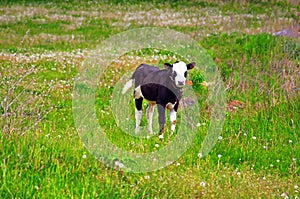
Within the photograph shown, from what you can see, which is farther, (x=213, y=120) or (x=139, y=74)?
(x=213, y=120)

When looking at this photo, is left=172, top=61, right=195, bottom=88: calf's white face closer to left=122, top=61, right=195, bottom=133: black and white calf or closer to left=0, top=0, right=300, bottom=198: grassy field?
left=122, top=61, right=195, bottom=133: black and white calf

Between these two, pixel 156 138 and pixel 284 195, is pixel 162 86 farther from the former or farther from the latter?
pixel 284 195

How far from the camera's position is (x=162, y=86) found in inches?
305

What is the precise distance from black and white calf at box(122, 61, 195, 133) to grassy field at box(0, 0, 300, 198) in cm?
54

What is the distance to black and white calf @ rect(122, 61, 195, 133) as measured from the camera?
738cm

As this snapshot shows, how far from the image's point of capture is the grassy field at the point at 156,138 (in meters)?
6.51

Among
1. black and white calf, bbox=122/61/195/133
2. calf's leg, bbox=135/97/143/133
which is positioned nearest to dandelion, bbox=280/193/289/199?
black and white calf, bbox=122/61/195/133

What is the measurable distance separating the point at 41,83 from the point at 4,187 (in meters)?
7.55

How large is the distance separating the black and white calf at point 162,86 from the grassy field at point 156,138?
0.54 m

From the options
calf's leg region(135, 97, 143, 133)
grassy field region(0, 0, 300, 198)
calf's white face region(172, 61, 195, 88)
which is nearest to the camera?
grassy field region(0, 0, 300, 198)

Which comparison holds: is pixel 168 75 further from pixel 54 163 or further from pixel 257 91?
pixel 257 91

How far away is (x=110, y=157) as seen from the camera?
700 cm

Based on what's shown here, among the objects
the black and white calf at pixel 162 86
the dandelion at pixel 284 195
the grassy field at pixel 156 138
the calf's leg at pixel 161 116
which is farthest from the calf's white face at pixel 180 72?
the dandelion at pixel 284 195

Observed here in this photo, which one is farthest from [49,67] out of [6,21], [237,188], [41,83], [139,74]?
[6,21]
